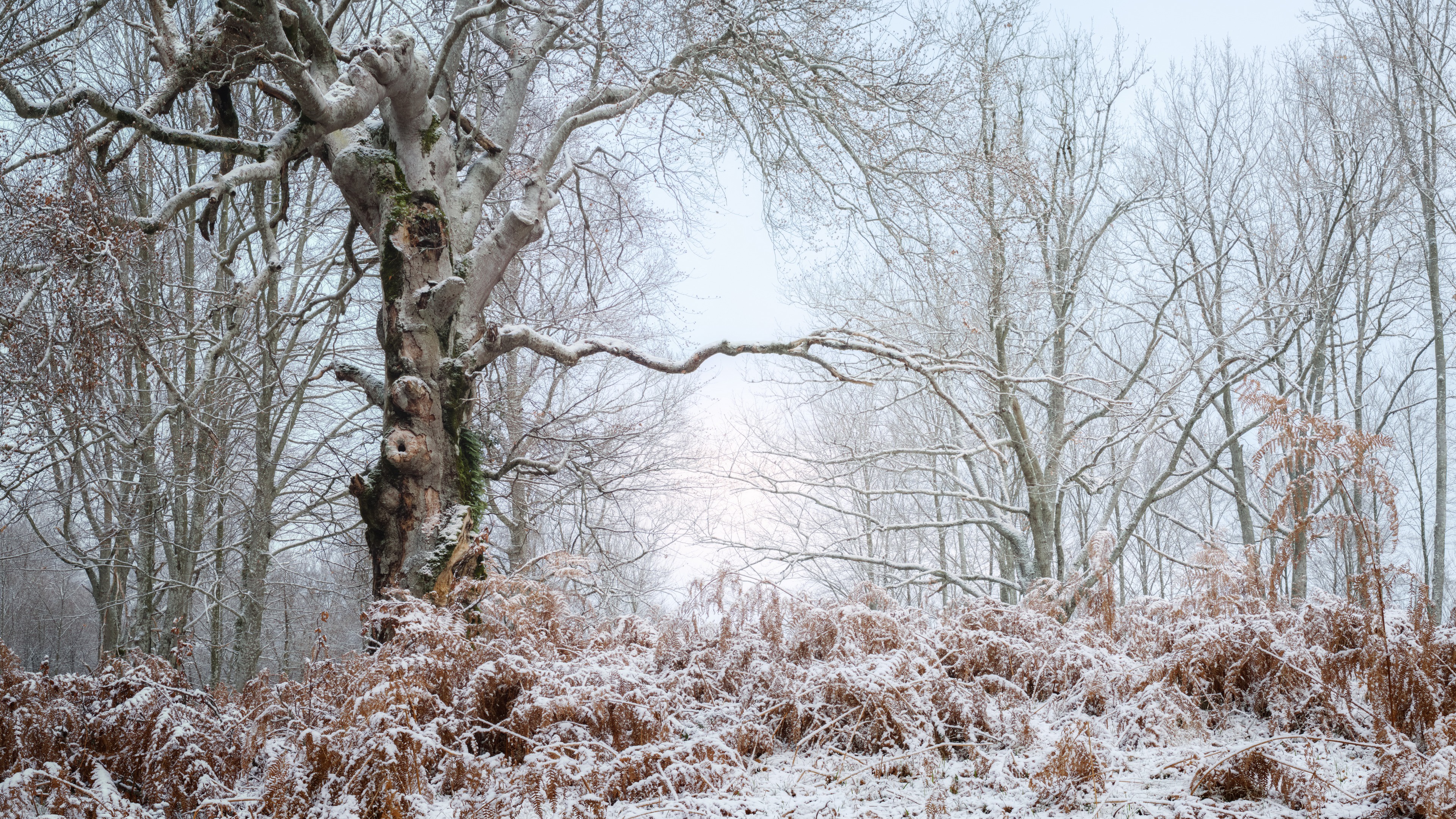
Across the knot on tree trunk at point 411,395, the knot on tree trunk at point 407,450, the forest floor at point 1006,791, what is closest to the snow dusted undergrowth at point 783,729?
the forest floor at point 1006,791

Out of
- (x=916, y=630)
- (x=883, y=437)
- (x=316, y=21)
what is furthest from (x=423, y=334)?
(x=883, y=437)

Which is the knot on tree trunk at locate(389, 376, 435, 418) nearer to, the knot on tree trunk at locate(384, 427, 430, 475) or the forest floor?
the knot on tree trunk at locate(384, 427, 430, 475)

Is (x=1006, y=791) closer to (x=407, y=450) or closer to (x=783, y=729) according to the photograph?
(x=783, y=729)

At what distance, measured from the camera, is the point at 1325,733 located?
2635 mm

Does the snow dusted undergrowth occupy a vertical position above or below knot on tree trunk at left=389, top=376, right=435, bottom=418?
below

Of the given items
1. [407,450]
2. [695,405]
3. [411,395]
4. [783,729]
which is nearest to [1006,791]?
[783,729]

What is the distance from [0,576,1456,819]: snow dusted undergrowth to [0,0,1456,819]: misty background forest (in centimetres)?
2

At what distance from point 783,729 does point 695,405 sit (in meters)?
11.0

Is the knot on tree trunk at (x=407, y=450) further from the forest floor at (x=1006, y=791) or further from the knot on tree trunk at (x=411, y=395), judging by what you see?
the forest floor at (x=1006, y=791)

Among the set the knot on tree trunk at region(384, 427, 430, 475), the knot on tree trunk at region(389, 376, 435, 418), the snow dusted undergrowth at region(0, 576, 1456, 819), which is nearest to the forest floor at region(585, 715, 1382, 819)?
the snow dusted undergrowth at region(0, 576, 1456, 819)

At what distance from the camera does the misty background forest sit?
2557 mm

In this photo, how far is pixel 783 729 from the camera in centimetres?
313

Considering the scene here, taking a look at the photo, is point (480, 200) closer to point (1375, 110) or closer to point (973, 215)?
point (973, 215)

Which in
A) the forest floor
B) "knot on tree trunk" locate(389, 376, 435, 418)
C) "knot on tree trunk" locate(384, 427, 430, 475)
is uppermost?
"knot on tree trunk" locate(389, 376, 435, 418)
